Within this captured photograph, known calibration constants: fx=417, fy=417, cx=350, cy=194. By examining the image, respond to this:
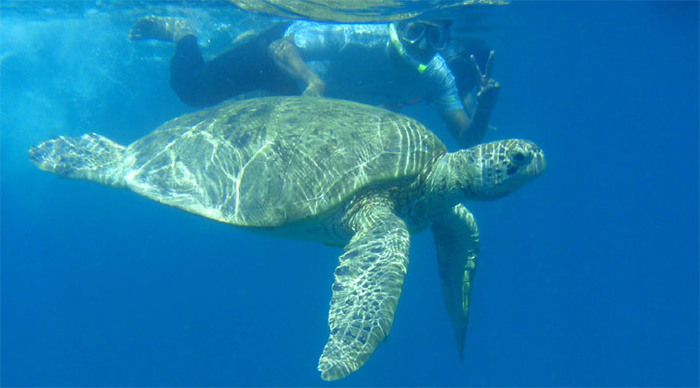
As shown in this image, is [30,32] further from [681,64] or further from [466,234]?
[681,64]

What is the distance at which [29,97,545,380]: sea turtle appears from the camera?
4.02 m

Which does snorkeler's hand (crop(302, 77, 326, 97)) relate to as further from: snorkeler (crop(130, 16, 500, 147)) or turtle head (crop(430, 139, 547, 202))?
turtle head (crop(430, 139, 547, 202))

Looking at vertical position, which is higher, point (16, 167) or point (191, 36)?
point (16, 167)

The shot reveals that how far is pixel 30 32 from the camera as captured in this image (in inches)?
676

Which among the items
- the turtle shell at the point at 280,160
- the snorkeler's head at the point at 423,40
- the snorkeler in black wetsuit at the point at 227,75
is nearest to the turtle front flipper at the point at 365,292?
the turtle shell at the point at 280,160

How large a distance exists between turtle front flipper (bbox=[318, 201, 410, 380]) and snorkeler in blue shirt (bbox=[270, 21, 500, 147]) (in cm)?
337

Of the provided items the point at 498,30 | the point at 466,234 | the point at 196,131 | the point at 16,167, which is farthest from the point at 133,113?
the point at 466,234

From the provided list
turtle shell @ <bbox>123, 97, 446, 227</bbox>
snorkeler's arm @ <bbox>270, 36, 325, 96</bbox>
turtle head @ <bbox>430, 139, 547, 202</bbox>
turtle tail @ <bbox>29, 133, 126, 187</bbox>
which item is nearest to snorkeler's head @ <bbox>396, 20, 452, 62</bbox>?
snorkeler's arm @ <bbox>270, 36, 325, 96</bbox>

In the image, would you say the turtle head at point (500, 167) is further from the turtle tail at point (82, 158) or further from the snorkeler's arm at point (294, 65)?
the turtle tail at point (82, 158)

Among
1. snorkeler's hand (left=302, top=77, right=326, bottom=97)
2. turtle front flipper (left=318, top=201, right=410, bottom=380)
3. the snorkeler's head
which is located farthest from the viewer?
the snorkeler's head

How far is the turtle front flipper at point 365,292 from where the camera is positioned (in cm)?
294

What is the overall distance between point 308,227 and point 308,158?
0.73 meters

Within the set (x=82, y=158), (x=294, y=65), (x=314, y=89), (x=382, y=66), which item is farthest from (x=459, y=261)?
(x=82, y=158)

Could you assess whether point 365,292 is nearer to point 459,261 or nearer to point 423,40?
point 459,261
